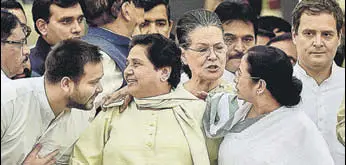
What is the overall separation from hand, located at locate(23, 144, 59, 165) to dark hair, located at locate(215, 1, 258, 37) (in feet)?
3.44

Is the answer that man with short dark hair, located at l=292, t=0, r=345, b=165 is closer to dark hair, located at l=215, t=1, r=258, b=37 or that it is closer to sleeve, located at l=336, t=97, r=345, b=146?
sleeve, located at l=336, t=97, r=345, b=146

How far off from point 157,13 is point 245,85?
75 centimetres

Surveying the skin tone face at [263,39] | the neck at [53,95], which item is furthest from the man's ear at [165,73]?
the skin tone face at [263,39]

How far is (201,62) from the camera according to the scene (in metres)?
3.47

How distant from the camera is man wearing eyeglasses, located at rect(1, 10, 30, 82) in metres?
3.23

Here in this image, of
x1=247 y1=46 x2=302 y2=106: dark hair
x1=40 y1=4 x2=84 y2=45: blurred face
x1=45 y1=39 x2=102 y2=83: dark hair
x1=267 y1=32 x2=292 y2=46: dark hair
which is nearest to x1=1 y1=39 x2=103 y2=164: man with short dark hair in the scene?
x1=45 y1=39 x2=102 y2=83: dark hair

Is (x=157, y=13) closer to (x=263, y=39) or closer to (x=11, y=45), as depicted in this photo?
(x=263, y=39)

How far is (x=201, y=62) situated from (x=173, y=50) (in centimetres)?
20

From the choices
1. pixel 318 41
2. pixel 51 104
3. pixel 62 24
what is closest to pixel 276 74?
pixel 318 41

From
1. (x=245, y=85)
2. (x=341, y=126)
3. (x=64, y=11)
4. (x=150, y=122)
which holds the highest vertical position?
(x=64, y=11)

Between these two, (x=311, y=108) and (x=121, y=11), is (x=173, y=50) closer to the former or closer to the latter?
(x=121, y=11)

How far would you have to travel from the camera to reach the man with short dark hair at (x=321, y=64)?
3635mm

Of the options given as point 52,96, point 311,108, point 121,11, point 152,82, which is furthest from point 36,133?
point 311,108

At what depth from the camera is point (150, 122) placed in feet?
10.8
